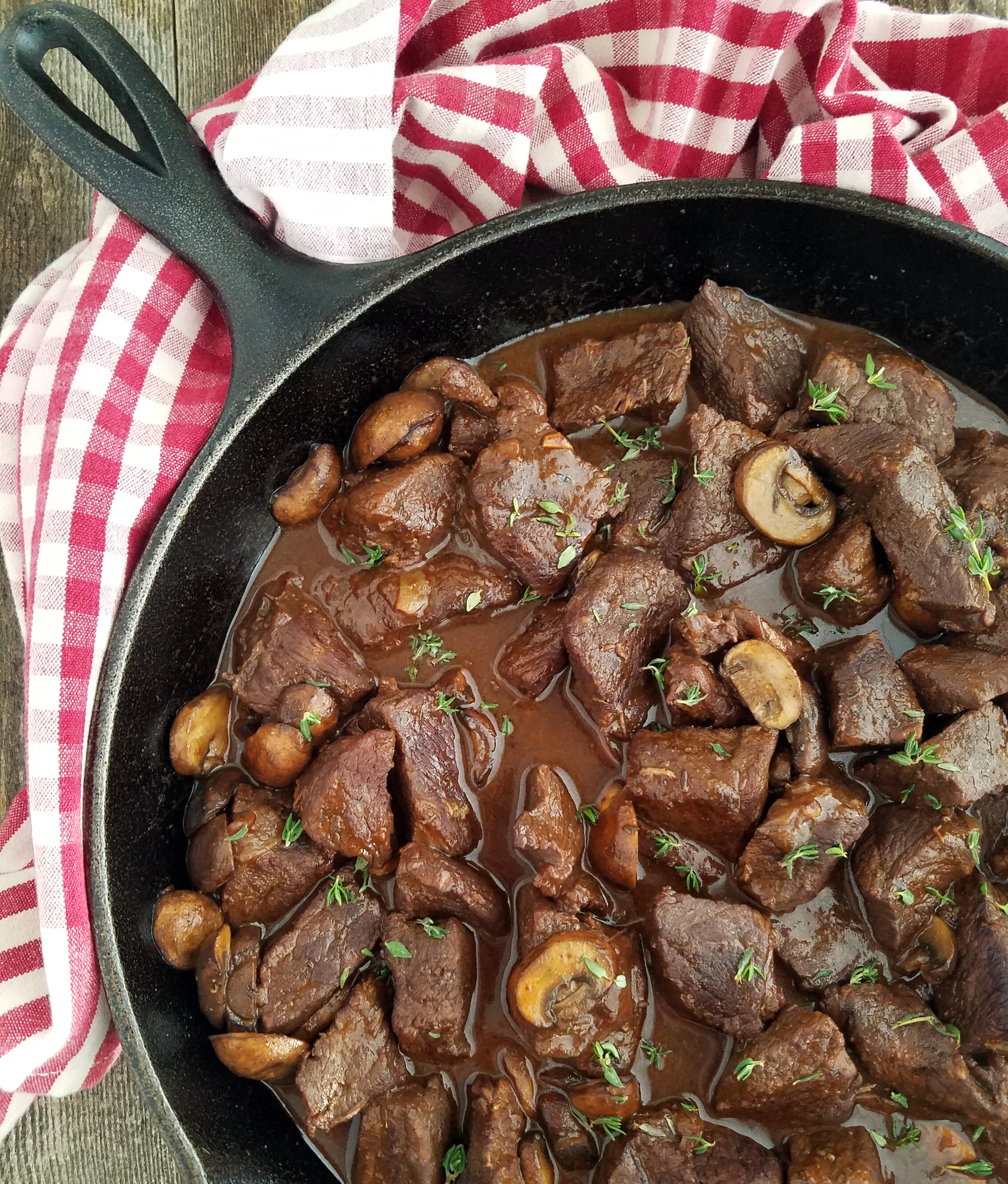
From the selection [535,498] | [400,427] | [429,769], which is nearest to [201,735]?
[429,769]

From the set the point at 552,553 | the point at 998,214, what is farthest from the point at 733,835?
the point at 998,214

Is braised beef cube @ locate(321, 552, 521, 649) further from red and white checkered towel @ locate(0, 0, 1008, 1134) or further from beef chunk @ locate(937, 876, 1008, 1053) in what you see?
beef chunk @ locate(937, 876, 1008, 1053)

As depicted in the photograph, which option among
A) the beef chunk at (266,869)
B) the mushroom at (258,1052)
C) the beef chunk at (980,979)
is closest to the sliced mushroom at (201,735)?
the beef chunk at (266,869)

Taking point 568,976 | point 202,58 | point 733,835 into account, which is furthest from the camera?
point 202,58

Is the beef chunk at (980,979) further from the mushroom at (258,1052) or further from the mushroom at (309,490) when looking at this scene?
the mushroom at (309,490)

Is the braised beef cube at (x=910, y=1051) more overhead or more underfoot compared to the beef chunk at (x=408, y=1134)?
more overhead

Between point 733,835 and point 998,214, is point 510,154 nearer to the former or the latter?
point 998,214

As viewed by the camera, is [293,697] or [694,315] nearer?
[293,697]
